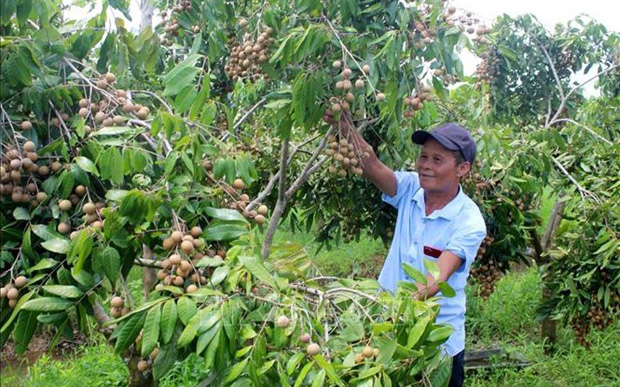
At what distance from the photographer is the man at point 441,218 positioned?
7.09 feet

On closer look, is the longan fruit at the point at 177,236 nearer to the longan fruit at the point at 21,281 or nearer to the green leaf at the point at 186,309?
the green leaf at the point at 186,309

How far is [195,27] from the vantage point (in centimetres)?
269

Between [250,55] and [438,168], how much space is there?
779mm

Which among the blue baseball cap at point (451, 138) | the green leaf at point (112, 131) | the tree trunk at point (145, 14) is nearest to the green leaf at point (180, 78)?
the green leaf at point (112, 131)

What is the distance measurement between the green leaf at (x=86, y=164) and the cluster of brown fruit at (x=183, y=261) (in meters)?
0.22

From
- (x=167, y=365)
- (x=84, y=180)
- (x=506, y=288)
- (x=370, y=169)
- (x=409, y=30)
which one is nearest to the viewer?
(x=167, y=365)

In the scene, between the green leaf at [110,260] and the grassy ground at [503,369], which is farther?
the grassy ground at [503,369]

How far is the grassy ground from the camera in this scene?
12.3 ft

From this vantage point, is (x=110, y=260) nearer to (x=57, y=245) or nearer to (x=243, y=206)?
(x=57, y=245)

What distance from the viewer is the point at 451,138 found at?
2.20 m

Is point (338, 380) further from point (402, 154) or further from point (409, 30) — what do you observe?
point (402, 154)

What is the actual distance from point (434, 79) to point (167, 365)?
1289 millimetres

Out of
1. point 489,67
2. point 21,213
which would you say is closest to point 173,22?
point 21,213

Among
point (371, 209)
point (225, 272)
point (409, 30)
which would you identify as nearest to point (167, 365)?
point (225, 272)
